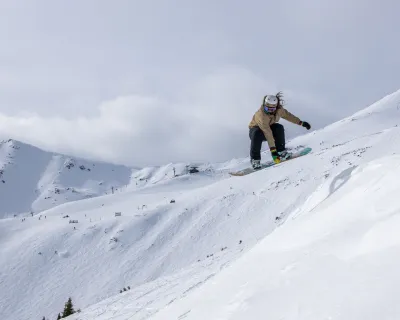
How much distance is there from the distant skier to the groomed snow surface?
3612 mm

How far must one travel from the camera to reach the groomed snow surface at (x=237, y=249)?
3186 mm

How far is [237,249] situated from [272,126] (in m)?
6.34

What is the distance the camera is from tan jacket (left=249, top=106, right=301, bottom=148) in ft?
42.7

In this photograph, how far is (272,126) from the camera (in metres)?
13.4

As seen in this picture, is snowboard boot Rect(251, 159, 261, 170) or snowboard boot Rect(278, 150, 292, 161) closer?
snowboard boot Rect(278, 150, 292, 161)

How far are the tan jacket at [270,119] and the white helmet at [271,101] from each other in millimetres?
322

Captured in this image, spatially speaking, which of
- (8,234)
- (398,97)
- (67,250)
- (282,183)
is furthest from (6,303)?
(398,97)

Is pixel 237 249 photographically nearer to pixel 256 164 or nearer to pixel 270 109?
pixel 256 164

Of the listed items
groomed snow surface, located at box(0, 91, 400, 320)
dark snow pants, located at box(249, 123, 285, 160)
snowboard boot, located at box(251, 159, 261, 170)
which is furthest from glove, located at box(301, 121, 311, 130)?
groomed snow surface, located at box(0, 91, 400, 320)

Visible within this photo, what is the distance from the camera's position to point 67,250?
161 ft

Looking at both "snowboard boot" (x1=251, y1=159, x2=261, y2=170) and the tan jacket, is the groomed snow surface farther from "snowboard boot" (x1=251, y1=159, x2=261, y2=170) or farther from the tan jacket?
the tan jacket

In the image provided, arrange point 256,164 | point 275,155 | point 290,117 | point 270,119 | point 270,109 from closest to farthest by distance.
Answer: point 270,109 < point 275,155 < point 270,119 < point 290,117 < point 256,164

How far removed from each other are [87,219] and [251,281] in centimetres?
6055

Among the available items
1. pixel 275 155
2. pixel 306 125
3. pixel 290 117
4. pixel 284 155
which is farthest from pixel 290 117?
pixel 275 155
